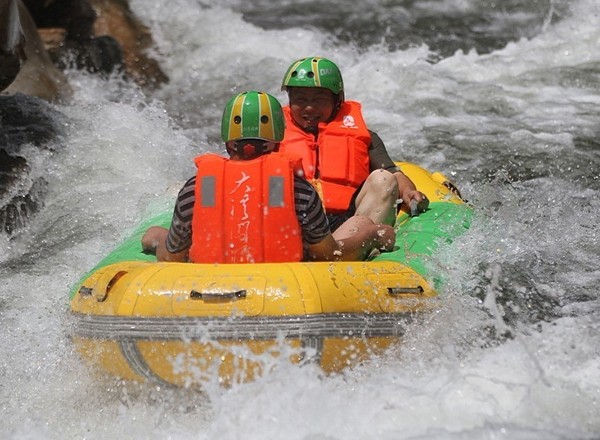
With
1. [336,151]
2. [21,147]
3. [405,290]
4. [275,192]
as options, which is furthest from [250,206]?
[21,147]

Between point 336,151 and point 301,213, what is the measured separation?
1.14 metres

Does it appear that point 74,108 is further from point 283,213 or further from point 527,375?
point 527,375

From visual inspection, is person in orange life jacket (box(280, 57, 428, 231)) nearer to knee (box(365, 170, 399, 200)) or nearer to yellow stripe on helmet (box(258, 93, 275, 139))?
knee (box(365, 170, 399, 200))

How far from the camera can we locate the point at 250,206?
14.2 feet

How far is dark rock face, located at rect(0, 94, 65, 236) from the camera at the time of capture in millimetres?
6934

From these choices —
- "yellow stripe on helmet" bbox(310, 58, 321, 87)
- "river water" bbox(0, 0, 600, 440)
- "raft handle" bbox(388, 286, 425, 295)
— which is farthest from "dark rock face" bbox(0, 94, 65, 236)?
"raft handle" bbox(388, 286, 425, 295)

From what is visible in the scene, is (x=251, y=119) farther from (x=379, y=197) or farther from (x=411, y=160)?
(x=411, y=160)

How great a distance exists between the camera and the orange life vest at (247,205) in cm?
432

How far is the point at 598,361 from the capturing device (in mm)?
4250

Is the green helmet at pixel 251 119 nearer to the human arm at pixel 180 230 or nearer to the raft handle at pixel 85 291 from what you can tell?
the human arm at pixel 180 230

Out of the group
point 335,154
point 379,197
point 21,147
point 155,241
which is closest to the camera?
point 155,241

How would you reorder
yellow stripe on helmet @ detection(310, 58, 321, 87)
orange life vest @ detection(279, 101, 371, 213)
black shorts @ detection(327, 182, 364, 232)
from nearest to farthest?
black shorts @ detection(327, 182, 364, 232) < orange life vest @ detection(279, 101, 371, 213) < yellow stripe on helmet @ detection(310, 58, 321, 87)

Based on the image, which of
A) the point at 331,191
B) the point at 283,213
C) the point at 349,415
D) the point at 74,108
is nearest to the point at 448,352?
the point at 349,415

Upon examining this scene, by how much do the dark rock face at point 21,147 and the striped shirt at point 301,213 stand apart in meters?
2.72
